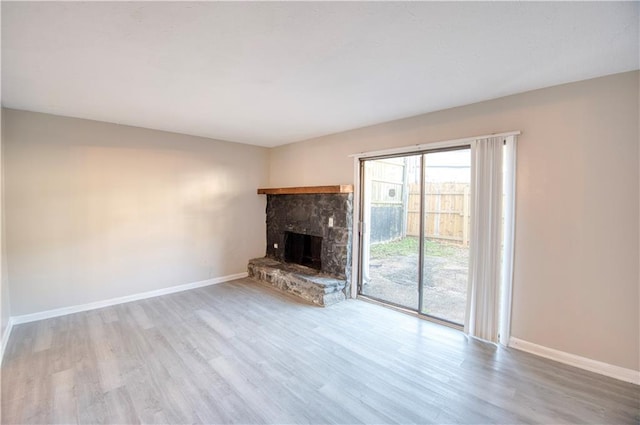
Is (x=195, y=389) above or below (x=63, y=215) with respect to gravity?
below

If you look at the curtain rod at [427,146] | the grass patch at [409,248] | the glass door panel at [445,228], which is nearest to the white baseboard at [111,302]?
the grass patch at [409,248]

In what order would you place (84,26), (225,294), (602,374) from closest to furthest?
1. (84,26)
2. (602,374)
3. (225,294)

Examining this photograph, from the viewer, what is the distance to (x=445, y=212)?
3326 millimetres

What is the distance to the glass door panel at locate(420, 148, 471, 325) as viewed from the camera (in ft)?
10.5

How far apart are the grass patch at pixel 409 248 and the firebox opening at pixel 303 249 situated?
981mm

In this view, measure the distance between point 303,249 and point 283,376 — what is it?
2809 mm

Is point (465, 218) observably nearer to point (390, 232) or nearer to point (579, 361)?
point (390, 232)

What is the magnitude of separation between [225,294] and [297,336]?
1773 mm

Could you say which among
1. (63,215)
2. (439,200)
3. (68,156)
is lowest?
(63,215)

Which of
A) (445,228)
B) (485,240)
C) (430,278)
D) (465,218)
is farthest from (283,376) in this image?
(465,218)

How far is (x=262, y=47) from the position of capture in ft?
6.15

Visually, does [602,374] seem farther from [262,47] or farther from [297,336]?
[262,47]

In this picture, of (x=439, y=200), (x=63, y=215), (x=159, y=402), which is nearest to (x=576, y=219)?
(x=439, y=200)

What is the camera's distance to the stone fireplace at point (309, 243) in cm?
403
